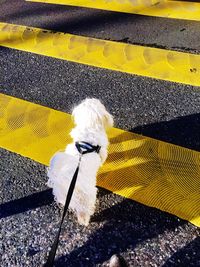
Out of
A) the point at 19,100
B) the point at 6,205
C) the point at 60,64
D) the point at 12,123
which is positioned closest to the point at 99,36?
the point at 60,64

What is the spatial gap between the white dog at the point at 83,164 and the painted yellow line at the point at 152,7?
3.46m

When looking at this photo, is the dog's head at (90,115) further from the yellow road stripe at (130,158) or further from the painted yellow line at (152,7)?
the painted yellow line at (152,7)

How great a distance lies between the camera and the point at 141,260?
8.98ft

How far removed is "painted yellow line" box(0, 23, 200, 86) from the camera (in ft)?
15.4

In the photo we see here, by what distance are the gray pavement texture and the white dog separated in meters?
0.25

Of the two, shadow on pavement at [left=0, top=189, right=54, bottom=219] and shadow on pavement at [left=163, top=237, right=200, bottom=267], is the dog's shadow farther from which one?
shadow on pavement at [left=0, top=189, right=54, bottom=219]

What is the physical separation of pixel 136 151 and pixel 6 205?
4.33ft

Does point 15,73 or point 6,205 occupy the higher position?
point 15,73

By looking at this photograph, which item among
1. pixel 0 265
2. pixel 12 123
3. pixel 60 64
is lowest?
pixel 0 265

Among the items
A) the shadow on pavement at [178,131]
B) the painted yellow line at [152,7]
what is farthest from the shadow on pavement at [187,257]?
the painted yellow line at [152,7]

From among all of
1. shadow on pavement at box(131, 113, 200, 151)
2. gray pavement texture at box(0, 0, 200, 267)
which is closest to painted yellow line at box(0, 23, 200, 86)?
gray pavement texture at box(0, 0, 200, 267)

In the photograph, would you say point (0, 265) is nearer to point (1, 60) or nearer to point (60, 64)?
point (60, 64)

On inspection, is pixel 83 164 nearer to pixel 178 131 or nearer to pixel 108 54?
pixel 178 131

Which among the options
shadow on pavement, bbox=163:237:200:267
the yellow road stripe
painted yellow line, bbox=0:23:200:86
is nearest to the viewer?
shadow on pavement, bbox=163:237:200:267
